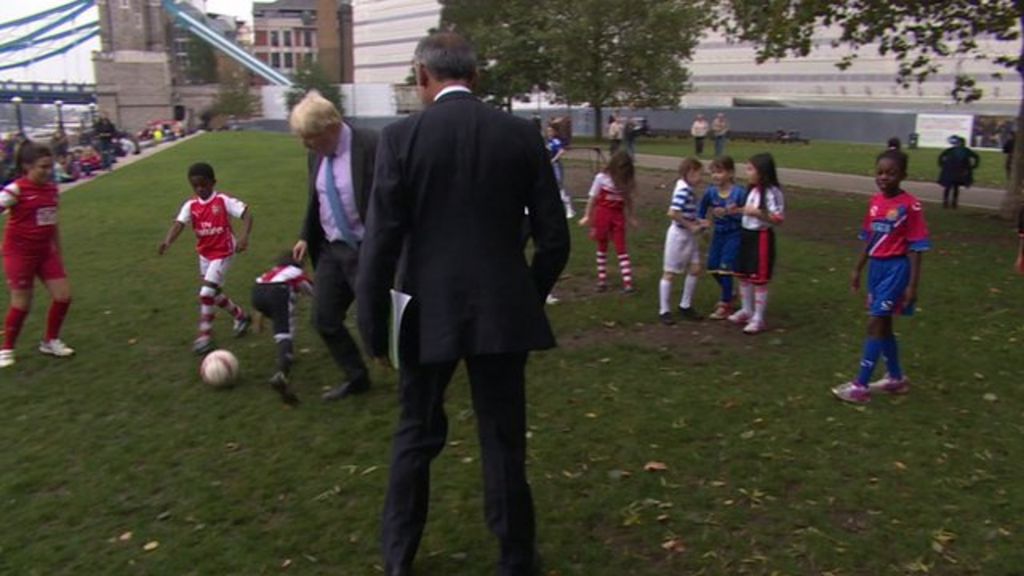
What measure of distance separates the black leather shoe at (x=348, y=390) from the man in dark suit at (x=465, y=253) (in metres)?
2.68

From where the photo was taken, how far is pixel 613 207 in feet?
30.5

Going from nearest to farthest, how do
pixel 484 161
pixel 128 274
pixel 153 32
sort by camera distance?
pixel 484 161 → pixel 128 274 → pixel 153 32

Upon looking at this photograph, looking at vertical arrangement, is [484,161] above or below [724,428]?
above

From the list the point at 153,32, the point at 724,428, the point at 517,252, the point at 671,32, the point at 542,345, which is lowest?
the point at 724,428

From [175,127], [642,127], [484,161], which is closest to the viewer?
[484,161]

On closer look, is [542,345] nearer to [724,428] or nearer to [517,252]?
[517,252]

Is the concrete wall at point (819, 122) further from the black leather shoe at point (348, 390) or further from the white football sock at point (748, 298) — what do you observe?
the black leather shoe at point (348, 390)

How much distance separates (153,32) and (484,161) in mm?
107150

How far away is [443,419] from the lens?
3.55 meters

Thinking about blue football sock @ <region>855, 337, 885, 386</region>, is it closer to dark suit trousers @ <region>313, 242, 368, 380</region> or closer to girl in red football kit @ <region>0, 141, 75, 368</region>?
dark suit trousers @ <region>313, 242, 368, 380</region>

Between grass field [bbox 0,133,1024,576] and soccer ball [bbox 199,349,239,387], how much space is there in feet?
0.38

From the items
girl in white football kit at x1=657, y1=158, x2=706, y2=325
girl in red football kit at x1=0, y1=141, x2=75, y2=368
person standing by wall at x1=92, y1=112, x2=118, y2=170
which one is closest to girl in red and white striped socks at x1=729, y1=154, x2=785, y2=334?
girl in white football kit at x1=657, y1=158, x2=706, y2=325

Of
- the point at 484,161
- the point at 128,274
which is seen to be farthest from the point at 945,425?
the point at 128,274

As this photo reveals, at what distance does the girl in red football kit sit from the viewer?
22.5 ft
